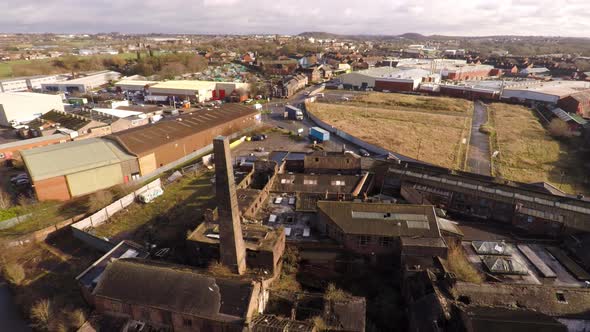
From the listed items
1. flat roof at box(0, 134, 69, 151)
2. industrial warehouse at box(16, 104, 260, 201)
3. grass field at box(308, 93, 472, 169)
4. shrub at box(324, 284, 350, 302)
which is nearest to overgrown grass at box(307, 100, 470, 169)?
grass field at box(308, 93, 472, 169)

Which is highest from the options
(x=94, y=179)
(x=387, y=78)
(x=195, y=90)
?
(x=387, y=78)

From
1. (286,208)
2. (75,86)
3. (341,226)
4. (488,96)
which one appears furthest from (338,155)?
(75,86)

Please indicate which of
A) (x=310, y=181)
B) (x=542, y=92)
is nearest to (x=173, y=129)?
(x=310, y=181)

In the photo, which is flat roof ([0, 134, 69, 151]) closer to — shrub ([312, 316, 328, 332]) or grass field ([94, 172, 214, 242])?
grass field ([94, 172, 214, 242])

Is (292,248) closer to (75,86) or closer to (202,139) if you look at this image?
(202,139)

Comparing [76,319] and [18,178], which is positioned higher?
[18,178]

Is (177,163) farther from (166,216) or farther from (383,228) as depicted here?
(383,228)
